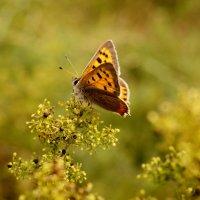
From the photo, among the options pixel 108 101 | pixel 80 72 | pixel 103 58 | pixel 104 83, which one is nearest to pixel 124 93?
pixel 108 101

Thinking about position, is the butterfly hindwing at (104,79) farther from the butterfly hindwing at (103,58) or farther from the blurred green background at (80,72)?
the blurred green background at (80,72)

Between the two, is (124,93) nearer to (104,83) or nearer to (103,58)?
(104,83)

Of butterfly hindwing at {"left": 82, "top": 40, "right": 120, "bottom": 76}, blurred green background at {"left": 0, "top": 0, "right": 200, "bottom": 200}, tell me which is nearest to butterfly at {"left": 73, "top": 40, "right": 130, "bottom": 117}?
butterfly hindwing at {"left": 82, "top": 40, "right": 120, "bottom": 76}

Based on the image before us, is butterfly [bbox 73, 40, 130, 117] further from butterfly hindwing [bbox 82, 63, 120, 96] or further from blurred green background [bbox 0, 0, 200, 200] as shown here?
blurred green background [bbox 0, 0, 200, 200]

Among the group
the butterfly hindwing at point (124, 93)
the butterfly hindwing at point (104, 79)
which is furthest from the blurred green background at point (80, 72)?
the butterfly hindwing at point (104, 79)

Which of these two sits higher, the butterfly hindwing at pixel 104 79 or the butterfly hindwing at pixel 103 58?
the butterfly hindwing at pixel 103 58

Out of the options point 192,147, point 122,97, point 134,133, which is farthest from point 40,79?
point 192,147
